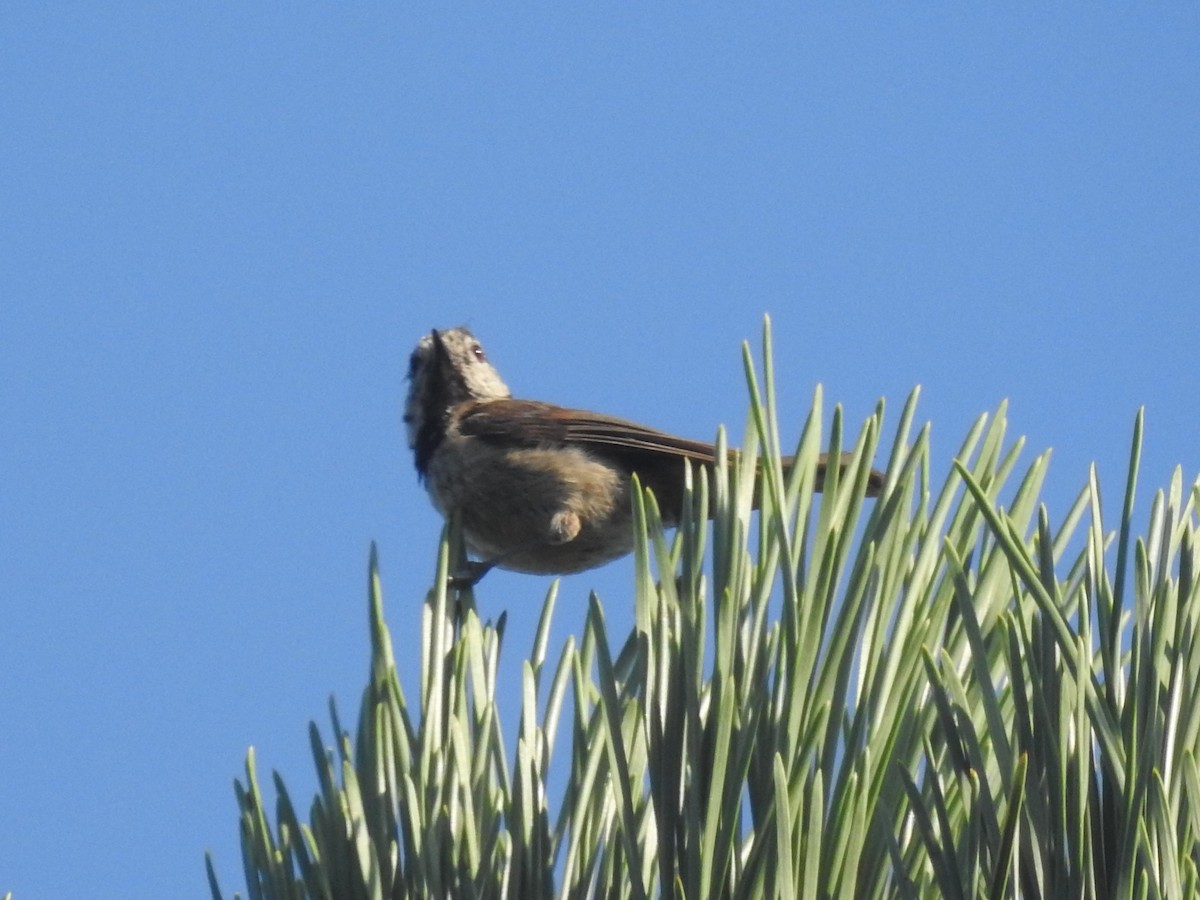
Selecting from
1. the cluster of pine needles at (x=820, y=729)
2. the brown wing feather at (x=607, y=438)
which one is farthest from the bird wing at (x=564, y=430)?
the cluster of pine needles at (x=820, y=729)

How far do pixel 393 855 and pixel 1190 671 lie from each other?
713 millimetres

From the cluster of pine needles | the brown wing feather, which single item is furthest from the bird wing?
the cluster of pine needles

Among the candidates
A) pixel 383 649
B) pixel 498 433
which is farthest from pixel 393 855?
pixel 498 433

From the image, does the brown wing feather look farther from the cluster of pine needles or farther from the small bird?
the cluster of pine needles

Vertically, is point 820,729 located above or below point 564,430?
below

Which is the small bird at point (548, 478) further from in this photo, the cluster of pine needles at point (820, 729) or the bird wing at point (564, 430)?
the cluster of pine needles at point (820, 729)

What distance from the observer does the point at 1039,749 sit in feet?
3.48

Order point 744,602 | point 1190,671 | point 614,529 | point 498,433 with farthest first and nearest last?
point 498,433
point 614,529
point 744,602
point 1190,671

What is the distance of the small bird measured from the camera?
408cm

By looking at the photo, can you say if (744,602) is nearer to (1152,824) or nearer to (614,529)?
(1152,824)

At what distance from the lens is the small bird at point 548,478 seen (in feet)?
13.4

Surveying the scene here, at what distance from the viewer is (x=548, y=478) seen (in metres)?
4.22

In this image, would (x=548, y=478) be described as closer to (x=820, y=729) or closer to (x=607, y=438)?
(x=607, y=438)

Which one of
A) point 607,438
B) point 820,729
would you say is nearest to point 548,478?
point 607,438
